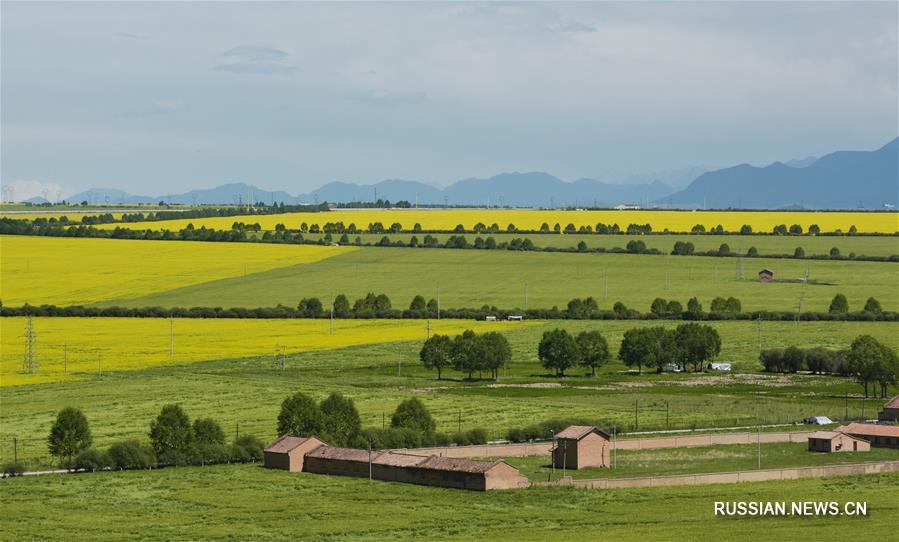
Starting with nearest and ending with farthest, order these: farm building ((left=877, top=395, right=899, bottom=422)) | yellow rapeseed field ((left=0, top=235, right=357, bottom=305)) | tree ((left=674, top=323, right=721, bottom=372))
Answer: farm building ((left=877, top=395, right=899, bottom=422)) < tree ((left=674, top=323, right=721, bottom=372)) < yellow rapeseed field ((left=0, top=235, right=357, bottom=305))

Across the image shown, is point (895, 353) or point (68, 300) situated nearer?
point (895, 353)

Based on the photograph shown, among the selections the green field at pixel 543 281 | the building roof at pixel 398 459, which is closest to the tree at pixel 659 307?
the green field at pixel 543 281

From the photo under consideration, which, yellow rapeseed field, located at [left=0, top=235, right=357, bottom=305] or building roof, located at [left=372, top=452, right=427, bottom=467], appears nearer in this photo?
building roof, located at [left=372, top=452, right=427, bottom=467]

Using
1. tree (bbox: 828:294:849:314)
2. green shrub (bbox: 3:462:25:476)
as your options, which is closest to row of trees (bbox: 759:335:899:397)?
tree (bbox: 828:294:849:314)

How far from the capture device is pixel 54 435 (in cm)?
7388

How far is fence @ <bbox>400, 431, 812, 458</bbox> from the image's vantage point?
3017 inches

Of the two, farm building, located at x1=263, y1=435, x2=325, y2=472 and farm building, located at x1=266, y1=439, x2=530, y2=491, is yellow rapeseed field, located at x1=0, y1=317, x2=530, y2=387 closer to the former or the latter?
farm building, located at x1=263, y1=435, x2=325, y2=472

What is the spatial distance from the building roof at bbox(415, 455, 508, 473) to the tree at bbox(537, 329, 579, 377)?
36.5 metres

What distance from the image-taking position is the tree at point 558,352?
350ft

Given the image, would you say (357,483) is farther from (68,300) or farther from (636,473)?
(68,300)

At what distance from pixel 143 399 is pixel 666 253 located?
10400cm

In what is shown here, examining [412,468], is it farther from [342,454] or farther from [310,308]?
[310,308]

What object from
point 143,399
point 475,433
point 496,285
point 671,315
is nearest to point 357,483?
point 475,433

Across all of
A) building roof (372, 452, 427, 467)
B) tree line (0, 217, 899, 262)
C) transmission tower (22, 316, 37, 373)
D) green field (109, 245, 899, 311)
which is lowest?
building roof (372, 452, 427, 467)
